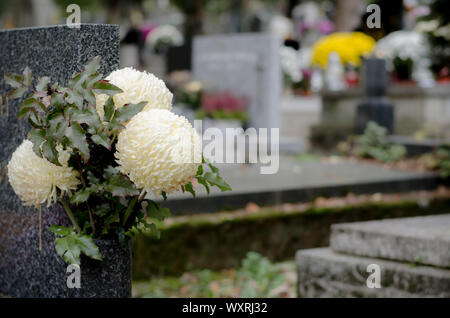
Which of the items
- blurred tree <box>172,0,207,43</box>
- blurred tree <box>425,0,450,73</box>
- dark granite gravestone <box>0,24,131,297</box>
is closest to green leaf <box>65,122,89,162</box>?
dark granite gravestone <box>0,24,131,297</box>

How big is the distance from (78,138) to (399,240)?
1.81m

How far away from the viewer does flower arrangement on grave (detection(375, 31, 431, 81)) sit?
11.5m

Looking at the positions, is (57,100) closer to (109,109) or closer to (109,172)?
(109,109)

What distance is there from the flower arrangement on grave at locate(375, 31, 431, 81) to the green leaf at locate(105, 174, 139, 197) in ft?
31.9

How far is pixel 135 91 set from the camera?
6.89ft

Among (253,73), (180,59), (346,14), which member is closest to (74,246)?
(253,73)

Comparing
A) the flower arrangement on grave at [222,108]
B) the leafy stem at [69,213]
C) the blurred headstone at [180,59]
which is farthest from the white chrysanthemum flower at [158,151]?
the blurred headstone at [180,59]

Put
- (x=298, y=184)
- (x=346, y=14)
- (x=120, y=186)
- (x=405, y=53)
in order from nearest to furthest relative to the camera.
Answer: (x=120, y=186) < (x=298, y=184) < (x=405, y=53) < (x=346, y=14)

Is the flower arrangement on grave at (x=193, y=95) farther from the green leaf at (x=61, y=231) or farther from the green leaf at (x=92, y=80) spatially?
the green leaf at (x=92, y=80)

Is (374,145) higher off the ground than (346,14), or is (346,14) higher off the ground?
(346,14)

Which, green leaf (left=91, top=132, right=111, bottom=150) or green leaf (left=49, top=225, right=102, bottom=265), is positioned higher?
green leaf (left=91, top=132, right=111, bottom=150)

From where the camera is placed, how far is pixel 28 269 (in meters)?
2.63

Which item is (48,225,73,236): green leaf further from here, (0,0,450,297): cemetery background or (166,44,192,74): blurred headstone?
(166,44,192,74): blurred headstone
